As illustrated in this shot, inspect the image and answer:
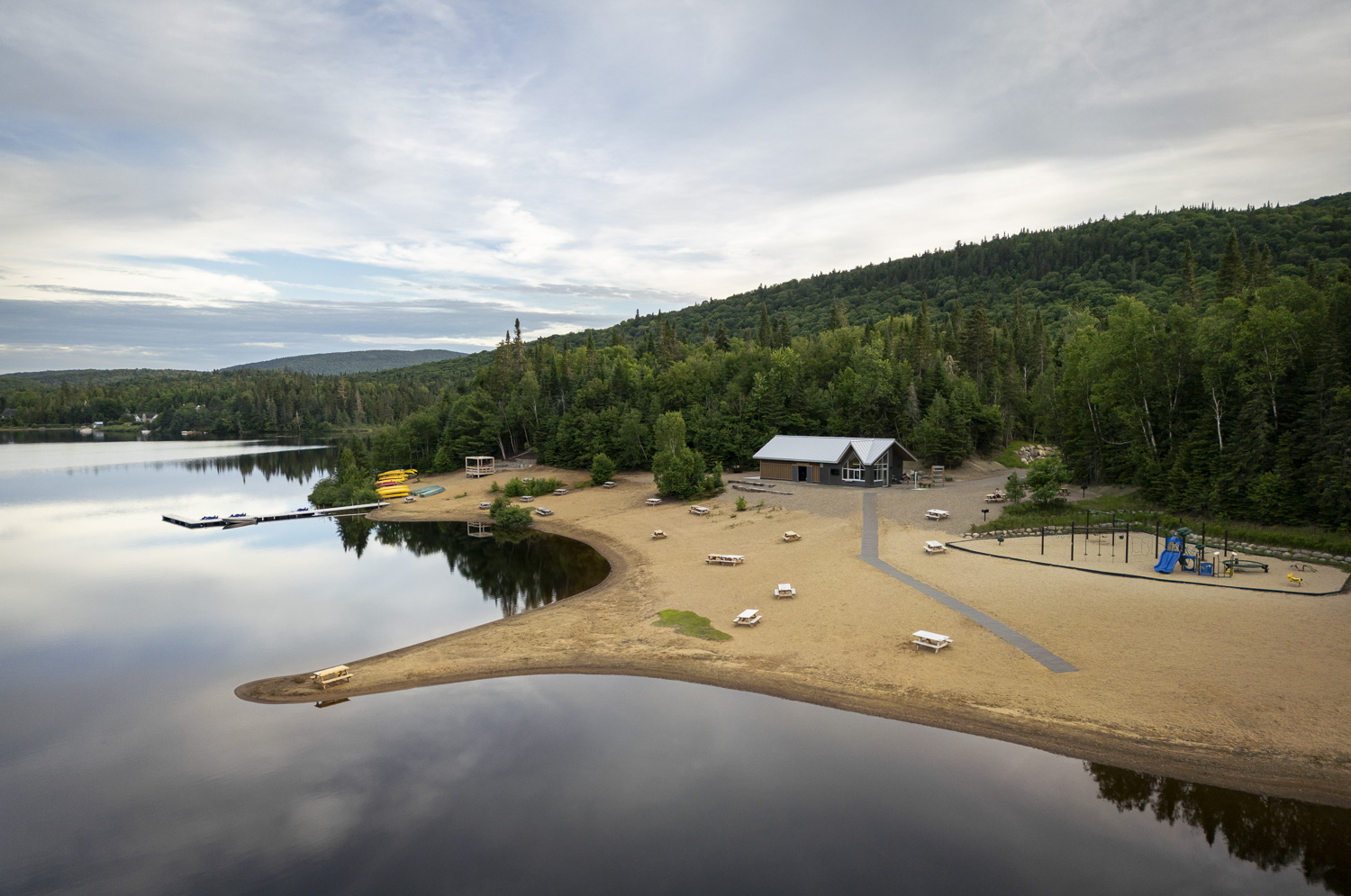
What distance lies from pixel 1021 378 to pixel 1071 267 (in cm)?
6394

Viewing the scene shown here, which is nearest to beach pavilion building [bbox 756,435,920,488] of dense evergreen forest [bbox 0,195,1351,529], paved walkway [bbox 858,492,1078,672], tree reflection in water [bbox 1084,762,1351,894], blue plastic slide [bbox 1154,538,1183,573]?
dense evergreen forest [bbox 0,195,1351,529]

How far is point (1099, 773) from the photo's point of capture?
51.6 ft

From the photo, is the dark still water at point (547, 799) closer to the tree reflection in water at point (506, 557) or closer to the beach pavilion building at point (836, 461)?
the tree reflection in water at point (506, 557)

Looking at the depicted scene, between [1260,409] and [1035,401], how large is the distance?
35.3 metres

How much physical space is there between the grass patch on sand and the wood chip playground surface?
1482 cm

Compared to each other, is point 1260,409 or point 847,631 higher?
point 1260,409

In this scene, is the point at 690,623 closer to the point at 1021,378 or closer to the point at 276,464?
the point at 1021,378

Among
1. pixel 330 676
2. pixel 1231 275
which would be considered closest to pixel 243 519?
pixel 330 676

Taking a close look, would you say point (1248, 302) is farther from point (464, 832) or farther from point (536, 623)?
point (464, 832)

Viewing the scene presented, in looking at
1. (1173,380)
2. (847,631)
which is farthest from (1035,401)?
(847,631)

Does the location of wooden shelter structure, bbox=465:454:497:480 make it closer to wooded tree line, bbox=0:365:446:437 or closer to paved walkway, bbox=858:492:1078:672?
paved walkway, bbox=858:492:1078:672

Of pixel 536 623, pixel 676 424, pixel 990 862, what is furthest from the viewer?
pixel 676 424

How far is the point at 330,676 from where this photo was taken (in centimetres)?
2184

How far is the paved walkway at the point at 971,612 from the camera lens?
2033cm
